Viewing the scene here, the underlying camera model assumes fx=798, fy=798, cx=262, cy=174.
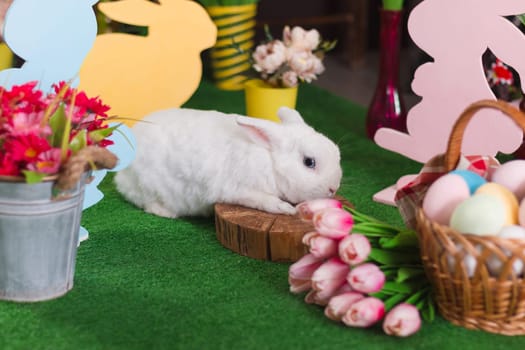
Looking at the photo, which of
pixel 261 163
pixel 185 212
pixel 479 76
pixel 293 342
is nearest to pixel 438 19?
pixel 479 76

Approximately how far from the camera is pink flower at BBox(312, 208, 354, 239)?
1654mm

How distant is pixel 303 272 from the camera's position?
176cm

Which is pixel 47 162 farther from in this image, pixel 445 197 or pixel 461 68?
pixel 461 68

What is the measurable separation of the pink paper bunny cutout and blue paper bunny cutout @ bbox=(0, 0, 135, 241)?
900mm

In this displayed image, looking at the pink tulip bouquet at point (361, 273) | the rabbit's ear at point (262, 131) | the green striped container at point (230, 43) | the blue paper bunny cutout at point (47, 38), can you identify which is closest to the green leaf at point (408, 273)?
the pink tulip bouquet at point (361, 273)

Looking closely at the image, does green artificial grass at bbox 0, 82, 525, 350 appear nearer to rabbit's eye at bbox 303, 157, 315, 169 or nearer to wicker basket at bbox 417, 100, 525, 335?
wicker basket at bbox 417, 100, 525, 335

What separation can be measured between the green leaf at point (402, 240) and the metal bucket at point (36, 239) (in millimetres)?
677

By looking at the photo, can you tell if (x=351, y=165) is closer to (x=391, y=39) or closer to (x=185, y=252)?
(x=391, y=39)

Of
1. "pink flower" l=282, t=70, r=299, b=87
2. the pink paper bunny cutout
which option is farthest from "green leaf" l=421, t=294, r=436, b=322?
"pink flower" l=282, t=70, r=299, b=87

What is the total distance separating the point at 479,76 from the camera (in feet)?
7.52

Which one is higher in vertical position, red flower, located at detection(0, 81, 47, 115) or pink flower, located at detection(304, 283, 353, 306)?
red flower, located at detection(0, 81, 47, 115)

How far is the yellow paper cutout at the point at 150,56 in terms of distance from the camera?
2.71 m

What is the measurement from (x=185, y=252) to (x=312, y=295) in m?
0.46

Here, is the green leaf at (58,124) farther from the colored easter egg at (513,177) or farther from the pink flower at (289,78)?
the pink flower at (289,78)
